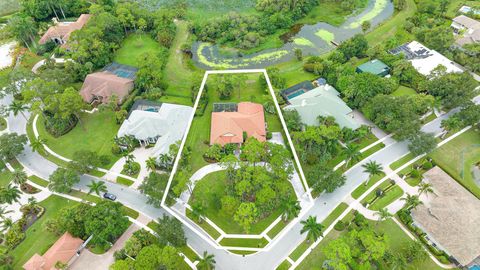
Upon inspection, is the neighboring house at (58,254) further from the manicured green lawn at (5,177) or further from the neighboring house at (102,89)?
the neighboring house at (102,89)

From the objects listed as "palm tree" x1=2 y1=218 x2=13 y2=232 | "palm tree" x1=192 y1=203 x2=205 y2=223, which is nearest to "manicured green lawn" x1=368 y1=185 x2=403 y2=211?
"palm tree" x1=192 y1=203 x2=205 y2=223

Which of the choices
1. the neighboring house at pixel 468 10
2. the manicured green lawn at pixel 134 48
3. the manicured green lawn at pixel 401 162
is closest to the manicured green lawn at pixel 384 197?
the manicured green lawn at pixel 401 162

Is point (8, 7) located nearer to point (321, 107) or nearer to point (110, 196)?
point (110, 196)

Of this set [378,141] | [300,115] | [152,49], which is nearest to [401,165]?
[378,141]

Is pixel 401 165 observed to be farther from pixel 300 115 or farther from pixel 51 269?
pixel 51 269

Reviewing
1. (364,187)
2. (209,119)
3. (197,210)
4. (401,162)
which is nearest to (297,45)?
(209,119)
